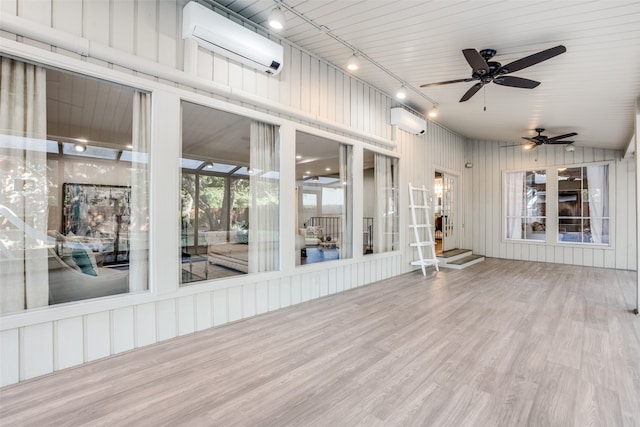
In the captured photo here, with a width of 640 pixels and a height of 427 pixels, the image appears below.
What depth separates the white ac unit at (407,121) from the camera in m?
5.50

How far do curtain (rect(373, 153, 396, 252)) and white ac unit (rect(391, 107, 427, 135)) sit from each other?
675mm

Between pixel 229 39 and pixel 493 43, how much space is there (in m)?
2.87

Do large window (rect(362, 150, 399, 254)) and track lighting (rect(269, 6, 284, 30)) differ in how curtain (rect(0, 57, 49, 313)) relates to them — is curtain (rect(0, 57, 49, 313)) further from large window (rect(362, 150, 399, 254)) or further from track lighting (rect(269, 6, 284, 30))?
large window (rect(362, 150, 399, 254))

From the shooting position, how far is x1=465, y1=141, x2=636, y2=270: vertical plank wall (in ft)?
21.5

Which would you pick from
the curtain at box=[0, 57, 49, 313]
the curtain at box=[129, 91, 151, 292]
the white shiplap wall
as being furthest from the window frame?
the curtain at box=[0, 57, 49, 313]

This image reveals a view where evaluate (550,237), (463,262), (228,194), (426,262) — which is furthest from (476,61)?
(550,237)

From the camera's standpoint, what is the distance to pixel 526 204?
25.9ft

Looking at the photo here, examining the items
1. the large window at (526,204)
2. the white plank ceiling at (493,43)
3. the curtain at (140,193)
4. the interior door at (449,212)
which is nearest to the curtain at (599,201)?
the large window at (526,204)

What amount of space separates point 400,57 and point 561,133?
463 cm

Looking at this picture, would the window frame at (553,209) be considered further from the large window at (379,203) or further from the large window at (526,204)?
the large window at (379,203)

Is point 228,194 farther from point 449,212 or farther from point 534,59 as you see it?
point 449,212

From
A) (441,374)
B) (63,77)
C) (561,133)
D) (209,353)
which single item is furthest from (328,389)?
(561,133)

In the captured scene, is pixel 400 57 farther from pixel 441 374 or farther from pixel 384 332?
pixel 441 374

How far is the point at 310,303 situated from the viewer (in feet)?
13.1
